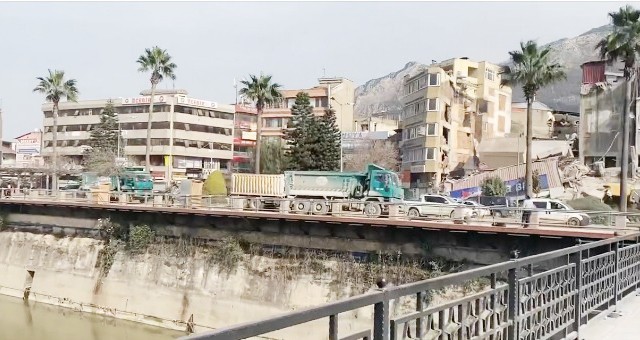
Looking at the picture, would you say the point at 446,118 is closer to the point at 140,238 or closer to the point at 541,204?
the point at 541,204

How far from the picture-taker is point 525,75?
38344 millimetres

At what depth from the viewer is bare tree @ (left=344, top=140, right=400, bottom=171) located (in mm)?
68688

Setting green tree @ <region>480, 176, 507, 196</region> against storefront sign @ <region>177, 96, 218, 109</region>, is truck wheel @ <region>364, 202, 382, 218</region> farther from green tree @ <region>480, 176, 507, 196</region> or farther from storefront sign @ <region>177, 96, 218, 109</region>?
storefront sign @ <region>177, 96, 218, 109</region>

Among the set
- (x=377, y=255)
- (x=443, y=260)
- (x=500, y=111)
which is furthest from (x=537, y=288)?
(x=500, y=111)

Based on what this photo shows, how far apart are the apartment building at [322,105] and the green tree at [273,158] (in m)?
9.90

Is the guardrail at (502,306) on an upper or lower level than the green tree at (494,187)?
lower

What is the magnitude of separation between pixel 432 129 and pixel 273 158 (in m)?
20.4

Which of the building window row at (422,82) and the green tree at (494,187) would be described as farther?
Answer: the building window row at (422,82)

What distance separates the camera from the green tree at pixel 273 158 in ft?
223

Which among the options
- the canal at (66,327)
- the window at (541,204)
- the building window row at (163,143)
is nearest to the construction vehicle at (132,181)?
the canal at (66,327)

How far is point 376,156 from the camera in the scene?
69000mm

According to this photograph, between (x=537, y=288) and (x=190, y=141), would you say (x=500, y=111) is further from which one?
(x=537, y=288)

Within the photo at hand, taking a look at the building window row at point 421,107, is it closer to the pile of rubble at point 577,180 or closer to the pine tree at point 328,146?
the pine tree at point 328,146

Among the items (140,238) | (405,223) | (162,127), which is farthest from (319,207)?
(162,127)
